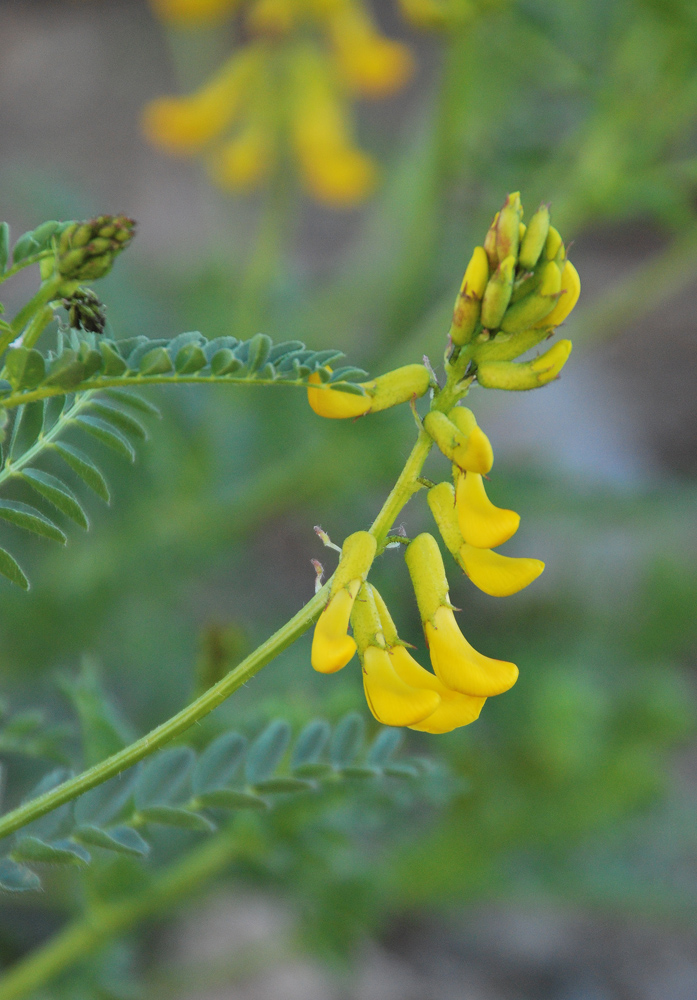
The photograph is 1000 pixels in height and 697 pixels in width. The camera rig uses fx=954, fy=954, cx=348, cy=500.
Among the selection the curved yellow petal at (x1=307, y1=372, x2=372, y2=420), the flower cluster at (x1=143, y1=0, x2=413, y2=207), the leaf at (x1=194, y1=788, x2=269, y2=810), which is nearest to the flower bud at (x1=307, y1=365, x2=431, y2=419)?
the curved yellow petal at (x1=307, y1=372, x2=372, y2=420)

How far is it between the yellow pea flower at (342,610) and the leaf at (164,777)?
0.21m

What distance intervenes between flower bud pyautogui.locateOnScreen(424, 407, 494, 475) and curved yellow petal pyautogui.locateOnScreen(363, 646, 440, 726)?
0.11 meters

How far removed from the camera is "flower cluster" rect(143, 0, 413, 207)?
171cm

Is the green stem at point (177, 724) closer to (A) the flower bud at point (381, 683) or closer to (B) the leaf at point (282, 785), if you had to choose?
(A) the flower bud at point (381, 683)

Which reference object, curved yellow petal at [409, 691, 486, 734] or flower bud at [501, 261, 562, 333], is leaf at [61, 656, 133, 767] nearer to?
curved yellow petal at [409, 691, 486, 734]

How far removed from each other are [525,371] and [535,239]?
0.07 metres

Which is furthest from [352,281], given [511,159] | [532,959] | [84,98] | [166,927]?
[84,98]

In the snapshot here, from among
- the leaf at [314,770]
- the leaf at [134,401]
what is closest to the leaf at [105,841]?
the leaf at [314,770]

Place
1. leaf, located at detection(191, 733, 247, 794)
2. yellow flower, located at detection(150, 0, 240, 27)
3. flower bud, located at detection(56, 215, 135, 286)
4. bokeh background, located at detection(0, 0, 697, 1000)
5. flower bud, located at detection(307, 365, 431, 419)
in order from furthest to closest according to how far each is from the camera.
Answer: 1. yellow flower, located at detection(150, 0, 240, 27)
2. bokeh background, located at detection(0, 0, 697, 1000)
3. leaf, located at detection(191, 733, 247, 794)
4. flower bud, located at detection(307, 365, 431, 419)
5. flower bud, located at detection(56, 215, 135, 286)

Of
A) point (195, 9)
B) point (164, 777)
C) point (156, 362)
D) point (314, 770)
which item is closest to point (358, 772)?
point (314, 770)

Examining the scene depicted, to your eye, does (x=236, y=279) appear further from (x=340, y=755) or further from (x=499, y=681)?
(x=499, y=681)

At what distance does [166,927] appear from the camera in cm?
167

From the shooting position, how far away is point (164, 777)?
2.06 ft

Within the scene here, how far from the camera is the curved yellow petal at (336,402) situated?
1.70ft
